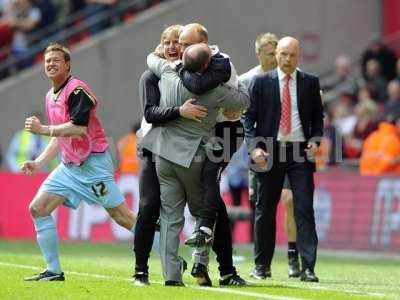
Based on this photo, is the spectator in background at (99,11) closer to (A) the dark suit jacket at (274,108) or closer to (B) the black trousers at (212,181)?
(A) the dark suit jacket at (274,108)

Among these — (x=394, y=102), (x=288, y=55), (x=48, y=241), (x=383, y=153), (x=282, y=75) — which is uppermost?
(x=394, y=102)

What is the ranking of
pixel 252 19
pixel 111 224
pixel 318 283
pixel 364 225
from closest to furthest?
1. pixel 318 283
2. pixel 364 225
3. pixel 111 224
4. pixel 252 19

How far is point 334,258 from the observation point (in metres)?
19.6

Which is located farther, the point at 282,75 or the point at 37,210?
the point at 282,75

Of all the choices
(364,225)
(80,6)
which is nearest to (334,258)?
(364,225)

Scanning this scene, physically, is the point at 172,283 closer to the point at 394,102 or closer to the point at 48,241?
the point at 48,241

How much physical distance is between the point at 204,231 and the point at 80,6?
58.1 ft

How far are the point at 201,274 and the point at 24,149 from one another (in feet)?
44.4

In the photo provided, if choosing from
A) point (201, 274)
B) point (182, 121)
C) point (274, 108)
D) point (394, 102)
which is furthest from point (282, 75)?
point (394, 102)

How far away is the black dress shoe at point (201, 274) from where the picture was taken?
12250mm

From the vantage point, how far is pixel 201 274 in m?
12.3

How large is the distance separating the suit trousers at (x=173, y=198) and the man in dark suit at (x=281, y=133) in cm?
202

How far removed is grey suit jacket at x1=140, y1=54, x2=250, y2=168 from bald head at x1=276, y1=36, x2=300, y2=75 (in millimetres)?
2105

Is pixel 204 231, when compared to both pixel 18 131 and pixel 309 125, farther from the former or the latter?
pixel 18 131
